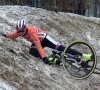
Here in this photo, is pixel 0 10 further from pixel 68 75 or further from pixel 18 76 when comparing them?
pixel 18 76

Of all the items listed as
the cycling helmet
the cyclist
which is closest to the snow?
the cyclist

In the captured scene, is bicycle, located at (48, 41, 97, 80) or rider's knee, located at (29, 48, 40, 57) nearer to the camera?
bicycle, located at (48, 41, 97, 80)

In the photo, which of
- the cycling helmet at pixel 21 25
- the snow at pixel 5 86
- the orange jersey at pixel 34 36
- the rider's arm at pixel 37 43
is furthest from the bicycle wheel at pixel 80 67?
the snow at pixel 5 86

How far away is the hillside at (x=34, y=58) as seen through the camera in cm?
874

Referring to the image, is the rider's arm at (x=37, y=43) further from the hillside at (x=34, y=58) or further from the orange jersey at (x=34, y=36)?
the hillside at (x=34, y=58)

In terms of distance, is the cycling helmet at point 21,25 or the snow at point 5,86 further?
the cycling helmet at point 21,25

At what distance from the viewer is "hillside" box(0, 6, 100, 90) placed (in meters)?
8.74

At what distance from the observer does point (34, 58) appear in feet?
34.3

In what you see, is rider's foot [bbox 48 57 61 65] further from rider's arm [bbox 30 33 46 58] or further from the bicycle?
rider's arm [bbox 30 33 46 58]

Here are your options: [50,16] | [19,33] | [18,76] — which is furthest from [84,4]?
[18,76]

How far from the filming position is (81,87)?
1012 centimetres

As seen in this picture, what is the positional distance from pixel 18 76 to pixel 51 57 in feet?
6.58

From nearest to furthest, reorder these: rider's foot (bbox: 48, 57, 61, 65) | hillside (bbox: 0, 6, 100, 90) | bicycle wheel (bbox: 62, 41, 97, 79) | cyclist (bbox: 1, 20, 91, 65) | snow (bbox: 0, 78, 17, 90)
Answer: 1. snow (bbox: 0, 78, 17, 90)
2. hillside (bbox: 0, 6, 100, 90)
3. bicycle wheel (bbox: 62, 41, 97, 79)
4. cyclist (bbox: 1, 20, 91, 65)
5. rider's foot (bbox: 48, 57, 61, 65)

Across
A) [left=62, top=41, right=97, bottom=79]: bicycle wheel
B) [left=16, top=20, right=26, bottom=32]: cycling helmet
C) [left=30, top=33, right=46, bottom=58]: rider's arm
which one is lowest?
[left=62, top=41, right=97, bottom=79]: bicycle wheel
